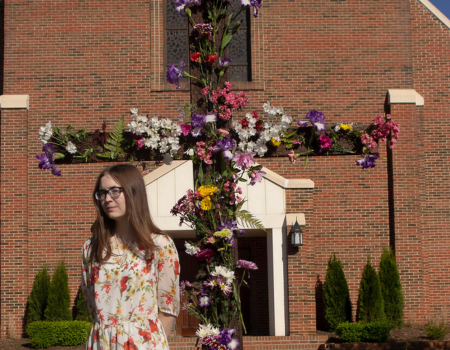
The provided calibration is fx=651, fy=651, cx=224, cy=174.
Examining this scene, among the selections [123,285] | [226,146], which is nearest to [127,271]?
[123,285]

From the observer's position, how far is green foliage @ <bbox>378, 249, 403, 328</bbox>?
13.7m

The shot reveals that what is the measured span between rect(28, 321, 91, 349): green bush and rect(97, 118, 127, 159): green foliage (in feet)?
27.3

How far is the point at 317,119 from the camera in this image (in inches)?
205

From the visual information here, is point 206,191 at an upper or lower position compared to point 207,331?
upper

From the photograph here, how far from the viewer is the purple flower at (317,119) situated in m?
5.18

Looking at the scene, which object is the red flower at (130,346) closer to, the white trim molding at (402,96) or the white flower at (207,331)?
the white flower at (207,331)

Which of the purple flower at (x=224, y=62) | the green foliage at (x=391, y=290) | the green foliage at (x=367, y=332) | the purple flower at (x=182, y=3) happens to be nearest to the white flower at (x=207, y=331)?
the purple flower at (x=224, y=62)

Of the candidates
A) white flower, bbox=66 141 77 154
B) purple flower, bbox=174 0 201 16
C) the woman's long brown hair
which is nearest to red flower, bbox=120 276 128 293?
the woman's long brown hair

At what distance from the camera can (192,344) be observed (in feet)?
41.5

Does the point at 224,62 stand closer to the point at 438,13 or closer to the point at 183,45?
the point at 183,45

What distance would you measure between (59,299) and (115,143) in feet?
31.0

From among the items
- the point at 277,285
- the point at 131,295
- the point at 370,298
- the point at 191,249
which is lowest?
the point at 370,298

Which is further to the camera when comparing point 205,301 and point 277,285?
point 277,285

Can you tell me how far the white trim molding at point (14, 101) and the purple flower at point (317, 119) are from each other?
423 inches
